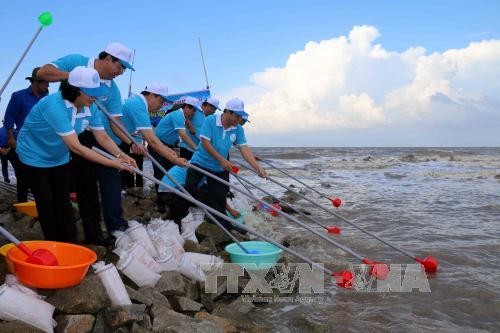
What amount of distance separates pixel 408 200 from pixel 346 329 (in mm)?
8273

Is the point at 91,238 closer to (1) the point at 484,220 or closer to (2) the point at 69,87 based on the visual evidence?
(2) the point at 69,87

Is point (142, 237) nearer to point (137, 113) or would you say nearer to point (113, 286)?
point (113, 286)

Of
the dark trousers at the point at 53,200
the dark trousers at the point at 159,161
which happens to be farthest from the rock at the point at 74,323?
the dark trousers at the point at 159,161

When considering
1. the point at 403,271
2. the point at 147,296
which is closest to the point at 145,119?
the point at 147,296

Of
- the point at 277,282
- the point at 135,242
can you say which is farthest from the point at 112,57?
the point at 277,282

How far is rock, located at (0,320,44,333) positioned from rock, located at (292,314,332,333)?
2105 mm

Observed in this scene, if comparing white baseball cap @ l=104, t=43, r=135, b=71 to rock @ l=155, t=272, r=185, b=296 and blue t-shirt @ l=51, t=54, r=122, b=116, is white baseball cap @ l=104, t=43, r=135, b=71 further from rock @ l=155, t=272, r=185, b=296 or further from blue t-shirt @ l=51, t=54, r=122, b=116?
rock @ l=155, t=272, r=185, b=296

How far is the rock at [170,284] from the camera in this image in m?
3.88

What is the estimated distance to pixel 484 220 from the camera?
867 cm

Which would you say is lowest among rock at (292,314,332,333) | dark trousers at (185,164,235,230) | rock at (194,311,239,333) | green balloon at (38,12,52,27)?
rock at (292,314,332,333)

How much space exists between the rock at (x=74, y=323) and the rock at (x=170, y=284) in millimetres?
801

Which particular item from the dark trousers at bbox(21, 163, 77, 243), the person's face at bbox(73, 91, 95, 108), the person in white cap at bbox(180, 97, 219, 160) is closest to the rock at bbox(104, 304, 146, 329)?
the dark trousers at bbox(21, 163, 77, 243)

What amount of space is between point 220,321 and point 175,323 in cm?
43

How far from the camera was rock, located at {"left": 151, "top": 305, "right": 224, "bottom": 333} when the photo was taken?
10.7ft
